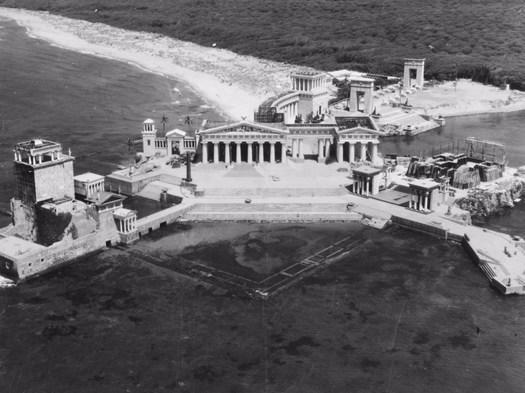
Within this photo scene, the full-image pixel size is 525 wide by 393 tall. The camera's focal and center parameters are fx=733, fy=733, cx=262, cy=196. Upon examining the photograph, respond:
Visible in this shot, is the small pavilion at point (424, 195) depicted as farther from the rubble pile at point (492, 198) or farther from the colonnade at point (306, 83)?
the colonnade at point (306, 83)

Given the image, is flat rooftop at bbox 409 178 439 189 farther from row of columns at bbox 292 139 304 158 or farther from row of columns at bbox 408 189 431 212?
row of columns at bbox 292 139 304 158

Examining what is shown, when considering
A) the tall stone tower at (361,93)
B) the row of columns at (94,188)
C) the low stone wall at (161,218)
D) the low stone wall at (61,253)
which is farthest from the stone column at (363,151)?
the low stone wall at (61,253)

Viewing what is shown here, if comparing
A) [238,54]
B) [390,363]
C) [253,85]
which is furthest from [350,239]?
[238,54]

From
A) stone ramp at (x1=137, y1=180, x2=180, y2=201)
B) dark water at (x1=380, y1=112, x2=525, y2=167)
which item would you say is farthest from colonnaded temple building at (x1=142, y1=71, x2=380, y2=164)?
dark water at (x1=380, y1=112, x2=525, y2=167)

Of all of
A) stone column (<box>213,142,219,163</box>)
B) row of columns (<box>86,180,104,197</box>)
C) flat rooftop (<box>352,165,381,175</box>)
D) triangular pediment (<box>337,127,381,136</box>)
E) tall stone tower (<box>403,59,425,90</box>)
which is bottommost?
row of columns (<box>86,180,104,197</box>)

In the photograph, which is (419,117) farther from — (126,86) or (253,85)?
(126,86)
